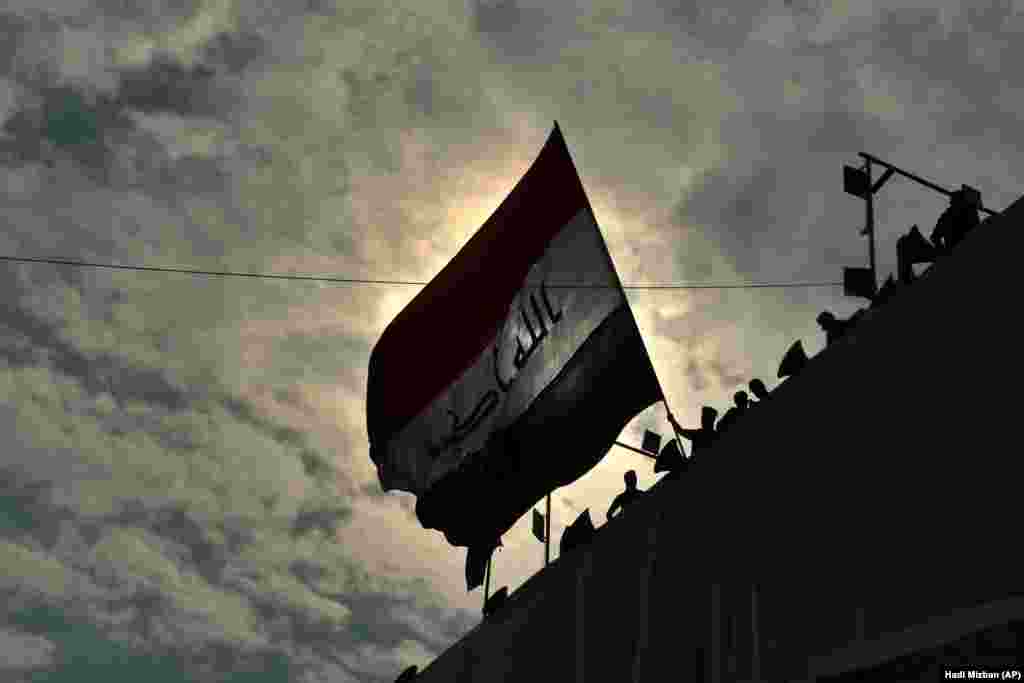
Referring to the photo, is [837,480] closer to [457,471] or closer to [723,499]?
[723,499]

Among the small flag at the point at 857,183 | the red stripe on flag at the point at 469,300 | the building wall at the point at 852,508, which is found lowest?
the building wall at the point at 852,508

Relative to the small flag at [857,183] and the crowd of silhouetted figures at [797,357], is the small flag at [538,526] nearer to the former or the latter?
the crowd of silhouetted figures at [797,357]

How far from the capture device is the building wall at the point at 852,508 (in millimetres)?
6309

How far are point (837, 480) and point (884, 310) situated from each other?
1.03 m

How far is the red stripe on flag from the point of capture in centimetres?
1250

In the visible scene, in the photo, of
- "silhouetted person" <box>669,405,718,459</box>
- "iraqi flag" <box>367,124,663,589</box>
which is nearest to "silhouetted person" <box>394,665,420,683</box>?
"iraqi flag" <box>367,124,663,589</box>

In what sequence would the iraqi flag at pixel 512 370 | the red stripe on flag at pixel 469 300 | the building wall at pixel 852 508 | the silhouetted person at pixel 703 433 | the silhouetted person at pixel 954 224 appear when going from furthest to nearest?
the red stripe on flag at pixel 469 300
the iraqi flag at pixel 512 370
the silhouetted person at pixel 703 433
the silhouetted person at pixel 954 224
the building wall at pixel 852 508

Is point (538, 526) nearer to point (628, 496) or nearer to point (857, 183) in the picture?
point (628, 496)

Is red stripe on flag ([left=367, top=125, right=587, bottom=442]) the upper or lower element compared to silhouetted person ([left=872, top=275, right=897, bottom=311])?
upper

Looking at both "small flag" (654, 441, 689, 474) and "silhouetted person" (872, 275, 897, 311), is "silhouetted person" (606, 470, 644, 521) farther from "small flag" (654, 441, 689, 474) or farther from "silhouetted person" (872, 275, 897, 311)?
"silhouetted person" (872, 275, 897, 311)

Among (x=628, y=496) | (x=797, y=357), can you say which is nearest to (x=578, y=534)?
(x=628, y=496)

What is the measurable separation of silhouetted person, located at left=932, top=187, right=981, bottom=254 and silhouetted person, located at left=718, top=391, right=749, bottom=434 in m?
1.88

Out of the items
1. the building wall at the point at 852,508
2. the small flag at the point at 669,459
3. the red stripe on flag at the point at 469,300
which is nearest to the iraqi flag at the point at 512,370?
the red stripe on flag at the point at 469,300

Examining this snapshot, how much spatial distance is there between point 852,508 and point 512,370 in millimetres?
5853
